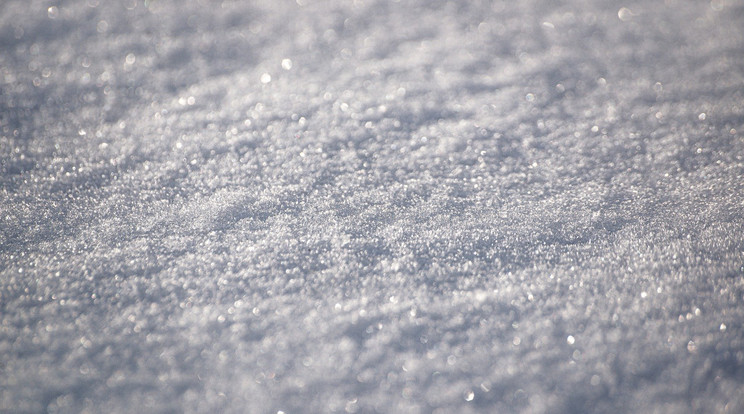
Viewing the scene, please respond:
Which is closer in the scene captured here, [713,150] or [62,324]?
[62,324]

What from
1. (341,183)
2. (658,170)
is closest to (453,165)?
(341,183)

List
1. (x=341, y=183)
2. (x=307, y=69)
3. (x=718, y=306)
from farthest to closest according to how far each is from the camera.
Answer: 1. (x=307, y=69)
2. (x=341, y=183)
3. (x=718, y=306)

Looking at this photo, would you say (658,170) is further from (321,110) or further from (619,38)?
(321,110)

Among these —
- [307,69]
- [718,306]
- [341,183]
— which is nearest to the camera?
[718,306]

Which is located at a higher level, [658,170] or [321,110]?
[321,110]

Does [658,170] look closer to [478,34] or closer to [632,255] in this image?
[632,255]

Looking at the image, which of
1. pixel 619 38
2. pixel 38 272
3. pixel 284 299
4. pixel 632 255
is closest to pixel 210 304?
pixel 284 299
